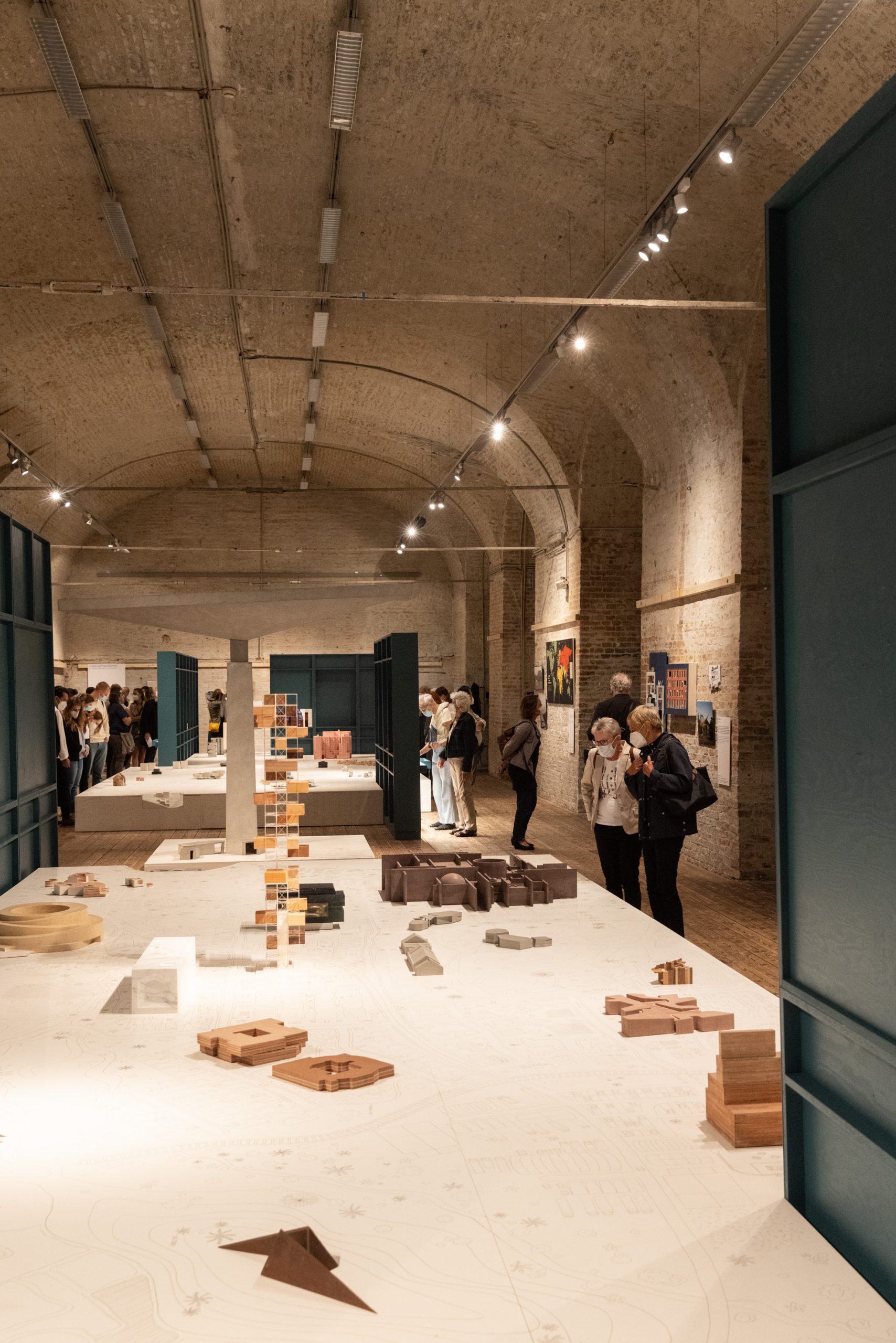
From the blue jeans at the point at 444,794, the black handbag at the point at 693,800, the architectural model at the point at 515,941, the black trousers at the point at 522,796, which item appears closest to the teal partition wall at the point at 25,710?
the architectural model at the point at 515,941

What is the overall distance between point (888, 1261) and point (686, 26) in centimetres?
792

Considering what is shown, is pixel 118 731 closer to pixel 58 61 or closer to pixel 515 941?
pixel 58 61

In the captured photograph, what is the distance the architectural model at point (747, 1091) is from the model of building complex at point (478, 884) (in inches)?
141

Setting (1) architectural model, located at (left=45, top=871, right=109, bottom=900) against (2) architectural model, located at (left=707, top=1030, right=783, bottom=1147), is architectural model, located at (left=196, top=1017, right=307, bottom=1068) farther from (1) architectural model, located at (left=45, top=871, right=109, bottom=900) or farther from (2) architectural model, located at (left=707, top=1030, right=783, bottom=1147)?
(1) architectural model, located at (left=45, top=871, right=109, bottom=900)

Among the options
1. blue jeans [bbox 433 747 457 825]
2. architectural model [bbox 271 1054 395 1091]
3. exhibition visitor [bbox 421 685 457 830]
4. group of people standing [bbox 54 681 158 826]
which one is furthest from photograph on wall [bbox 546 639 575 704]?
architectural model [bbox 271 1054 395 1091]

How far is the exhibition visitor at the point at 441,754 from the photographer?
13.8 metres

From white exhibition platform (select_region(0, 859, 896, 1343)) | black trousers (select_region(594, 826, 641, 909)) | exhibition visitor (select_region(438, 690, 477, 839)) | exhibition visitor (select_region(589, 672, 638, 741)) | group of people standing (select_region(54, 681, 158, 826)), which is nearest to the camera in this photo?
white exhibition platform (select_region(0, 859, 896, 1343))

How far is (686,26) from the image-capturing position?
26.1 ft

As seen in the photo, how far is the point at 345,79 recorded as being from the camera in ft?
29.1

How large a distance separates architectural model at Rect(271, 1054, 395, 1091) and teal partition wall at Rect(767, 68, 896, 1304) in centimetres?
150

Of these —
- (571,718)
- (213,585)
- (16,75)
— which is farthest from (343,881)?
(213,585)

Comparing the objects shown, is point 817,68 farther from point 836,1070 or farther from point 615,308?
point 836,1070

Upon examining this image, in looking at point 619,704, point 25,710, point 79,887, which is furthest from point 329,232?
point 79,887

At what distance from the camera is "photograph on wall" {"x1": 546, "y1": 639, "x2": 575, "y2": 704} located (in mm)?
17250
